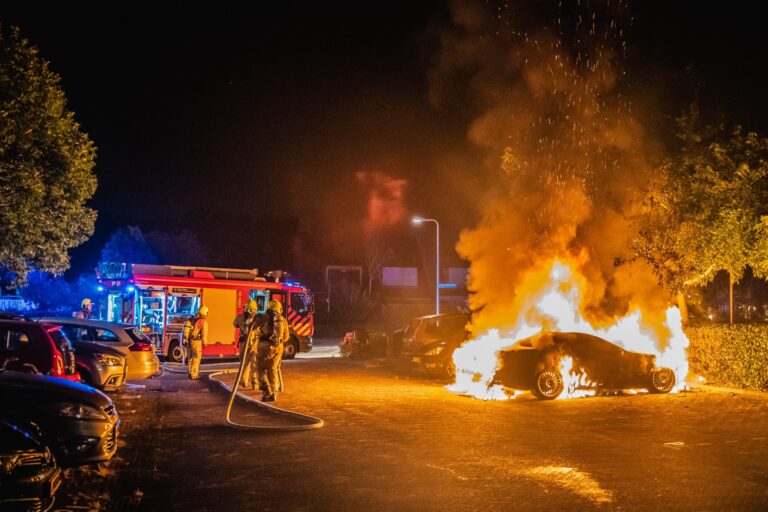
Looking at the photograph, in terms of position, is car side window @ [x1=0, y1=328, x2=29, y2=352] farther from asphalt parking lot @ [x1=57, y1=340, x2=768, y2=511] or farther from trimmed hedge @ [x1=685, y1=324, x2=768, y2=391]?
trimmed hedge @ [x1=685, y1=324, x2=768, y2=391]

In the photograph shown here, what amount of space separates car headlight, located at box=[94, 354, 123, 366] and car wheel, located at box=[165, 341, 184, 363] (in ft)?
27.6

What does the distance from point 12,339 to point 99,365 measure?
122 inches

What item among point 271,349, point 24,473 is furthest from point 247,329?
point 24,473

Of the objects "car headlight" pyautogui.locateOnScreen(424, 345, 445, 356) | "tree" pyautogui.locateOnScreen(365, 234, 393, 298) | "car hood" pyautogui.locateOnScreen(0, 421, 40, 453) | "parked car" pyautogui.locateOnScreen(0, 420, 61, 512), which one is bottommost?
"parked car" pyautogui.locateOnScreen(0, 420, 61, 512)

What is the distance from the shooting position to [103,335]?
1434 cm

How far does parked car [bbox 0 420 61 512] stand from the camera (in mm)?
5617

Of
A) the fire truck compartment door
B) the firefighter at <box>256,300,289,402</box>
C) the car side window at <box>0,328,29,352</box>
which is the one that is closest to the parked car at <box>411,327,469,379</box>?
the firefighter at <box>256,300,289,402</box>

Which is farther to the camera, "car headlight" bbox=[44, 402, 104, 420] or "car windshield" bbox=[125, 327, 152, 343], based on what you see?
"car windshield" bbox=[125, 327, 152, 343]

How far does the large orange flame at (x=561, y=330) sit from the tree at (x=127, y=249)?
1120 inches

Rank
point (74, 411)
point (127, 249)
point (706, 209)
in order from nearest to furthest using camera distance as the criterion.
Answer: point (74, 411) < point (706, 209) < point (127, 249)

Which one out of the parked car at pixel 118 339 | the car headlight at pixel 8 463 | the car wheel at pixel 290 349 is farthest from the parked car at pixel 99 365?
the car wheel at pixel 290 349

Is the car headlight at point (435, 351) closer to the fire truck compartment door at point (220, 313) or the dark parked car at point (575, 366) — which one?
the dark parked car at point (575, 366)

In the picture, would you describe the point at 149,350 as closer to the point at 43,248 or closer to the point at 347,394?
the point at 347,394

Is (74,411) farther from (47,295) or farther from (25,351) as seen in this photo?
(47,295)
